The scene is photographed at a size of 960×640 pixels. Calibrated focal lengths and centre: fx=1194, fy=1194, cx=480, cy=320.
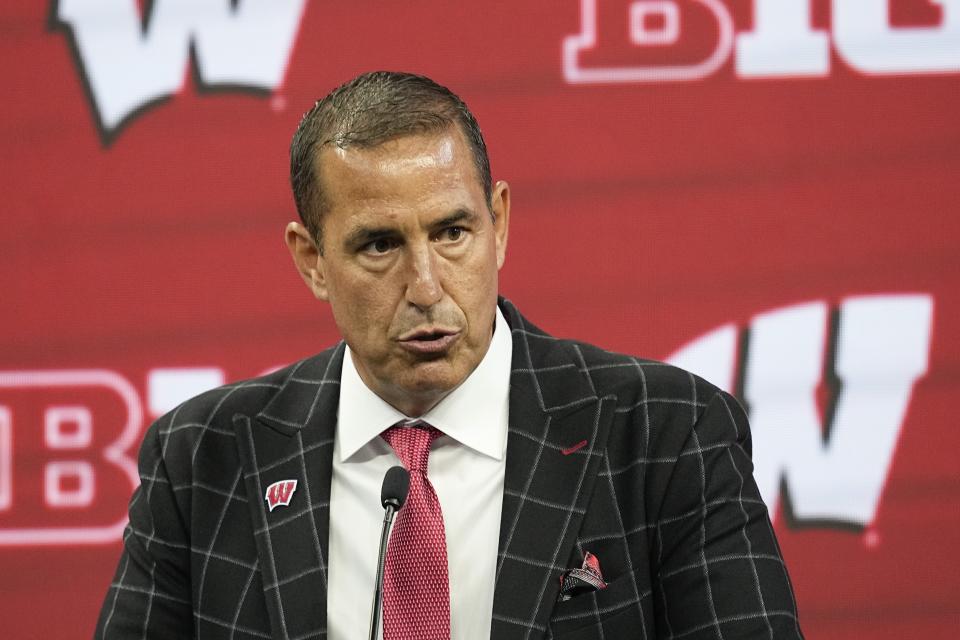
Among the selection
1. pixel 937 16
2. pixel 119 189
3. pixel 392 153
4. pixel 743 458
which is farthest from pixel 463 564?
pixel 937 16

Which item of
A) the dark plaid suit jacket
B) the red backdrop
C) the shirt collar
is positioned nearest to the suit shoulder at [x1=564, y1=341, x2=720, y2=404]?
the dark plaid suit jacket

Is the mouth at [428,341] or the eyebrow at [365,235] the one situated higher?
the eyebrow at [365,235]

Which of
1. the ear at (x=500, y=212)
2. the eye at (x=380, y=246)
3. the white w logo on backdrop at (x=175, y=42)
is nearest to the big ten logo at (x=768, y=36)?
the white w logo on backdrop at (x=175, y=42)

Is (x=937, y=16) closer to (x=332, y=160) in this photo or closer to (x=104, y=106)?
(x=332, y=160)

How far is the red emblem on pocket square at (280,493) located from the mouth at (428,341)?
1.01 feet

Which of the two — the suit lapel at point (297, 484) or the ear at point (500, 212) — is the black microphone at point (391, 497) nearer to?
the suit lapel at point (297, 484)

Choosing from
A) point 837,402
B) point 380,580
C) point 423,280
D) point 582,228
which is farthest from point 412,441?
point 837,402

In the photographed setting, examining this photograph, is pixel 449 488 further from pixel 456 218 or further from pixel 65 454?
pixel 65 454

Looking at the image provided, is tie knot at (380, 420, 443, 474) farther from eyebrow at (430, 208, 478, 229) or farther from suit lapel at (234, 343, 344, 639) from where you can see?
eyebrow at (430, 208, 478, 229)

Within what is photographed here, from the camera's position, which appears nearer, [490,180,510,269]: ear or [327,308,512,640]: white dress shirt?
[327,308,512,640]: white dress shirt

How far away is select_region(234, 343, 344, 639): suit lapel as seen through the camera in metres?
1.75

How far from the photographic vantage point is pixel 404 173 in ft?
5.57

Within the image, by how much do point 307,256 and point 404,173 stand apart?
0.33m

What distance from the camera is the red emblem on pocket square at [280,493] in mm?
1833
